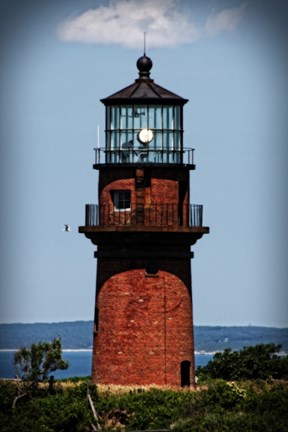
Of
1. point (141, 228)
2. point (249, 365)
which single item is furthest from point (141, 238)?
point (249, 365)

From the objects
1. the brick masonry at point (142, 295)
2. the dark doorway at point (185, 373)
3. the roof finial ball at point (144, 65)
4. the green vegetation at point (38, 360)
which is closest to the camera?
the green vegetation at point (38, 360)

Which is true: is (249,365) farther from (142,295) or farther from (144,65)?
(144,65)

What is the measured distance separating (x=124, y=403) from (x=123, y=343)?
2621 millimetres

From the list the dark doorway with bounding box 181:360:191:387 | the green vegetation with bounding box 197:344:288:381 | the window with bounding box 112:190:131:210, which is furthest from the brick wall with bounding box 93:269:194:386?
the green vegetation with bounding box 197:344:288:381

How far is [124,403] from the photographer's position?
197 feet

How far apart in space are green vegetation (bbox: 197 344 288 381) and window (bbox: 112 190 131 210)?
23.5 feet

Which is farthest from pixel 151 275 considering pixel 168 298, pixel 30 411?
pixel 30 411

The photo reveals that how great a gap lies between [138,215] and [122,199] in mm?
753

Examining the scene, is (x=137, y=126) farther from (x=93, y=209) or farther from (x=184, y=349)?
(x=184, y=349)

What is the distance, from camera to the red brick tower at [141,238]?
2442 inches

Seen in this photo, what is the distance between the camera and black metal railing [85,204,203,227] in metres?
62.0

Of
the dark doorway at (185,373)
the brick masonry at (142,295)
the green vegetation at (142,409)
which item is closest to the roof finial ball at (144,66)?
the brick masonry at (142,295)

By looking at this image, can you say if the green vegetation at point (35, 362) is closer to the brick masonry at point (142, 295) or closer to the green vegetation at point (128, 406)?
the green vegetation at point (128, 406)

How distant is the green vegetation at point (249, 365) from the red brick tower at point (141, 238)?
12.6ft
